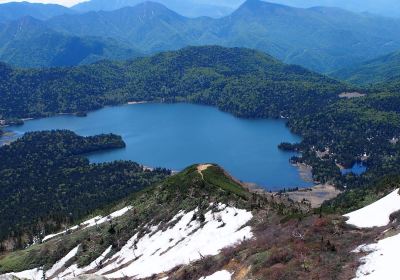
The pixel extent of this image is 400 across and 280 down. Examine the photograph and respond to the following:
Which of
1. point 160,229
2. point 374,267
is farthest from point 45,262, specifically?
point 374,267

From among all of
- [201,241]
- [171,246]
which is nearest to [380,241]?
[201,241]

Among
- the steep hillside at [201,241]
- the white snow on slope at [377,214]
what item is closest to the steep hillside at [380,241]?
the white snow on slope at [377,214]

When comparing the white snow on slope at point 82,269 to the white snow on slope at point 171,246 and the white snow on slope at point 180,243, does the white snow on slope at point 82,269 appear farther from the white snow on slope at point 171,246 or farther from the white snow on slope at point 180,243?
the white snow on slope at point 180,243

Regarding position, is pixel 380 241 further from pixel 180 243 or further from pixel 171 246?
pixel 171 246

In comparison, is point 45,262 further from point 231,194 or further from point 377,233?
point 377,233

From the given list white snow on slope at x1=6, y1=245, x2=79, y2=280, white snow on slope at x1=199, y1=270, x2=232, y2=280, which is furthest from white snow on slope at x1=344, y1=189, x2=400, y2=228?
white snow on slope at x1=6, y1=245, x2=79, y2=280

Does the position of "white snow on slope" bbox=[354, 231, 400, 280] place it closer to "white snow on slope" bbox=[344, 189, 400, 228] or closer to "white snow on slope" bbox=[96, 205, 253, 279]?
"white snow on slope" bbox=[344, 189, 400, 228]
